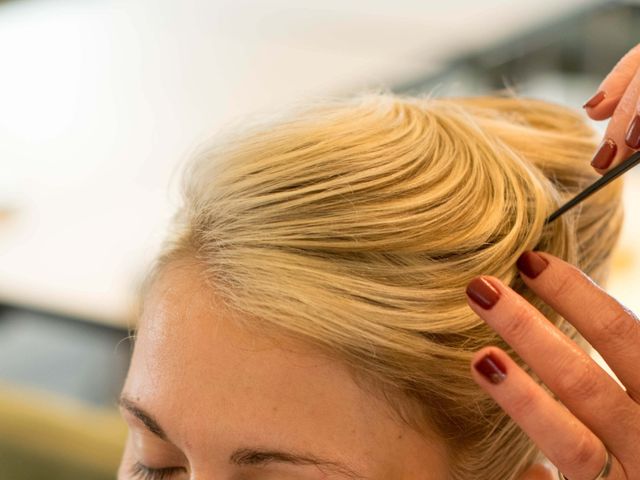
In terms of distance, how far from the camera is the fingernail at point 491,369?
2.36 ft

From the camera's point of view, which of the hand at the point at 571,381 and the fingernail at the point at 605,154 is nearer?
the hand at the point at 571,381

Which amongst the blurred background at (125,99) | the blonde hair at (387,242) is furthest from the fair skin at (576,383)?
the blurred background at (125,99)

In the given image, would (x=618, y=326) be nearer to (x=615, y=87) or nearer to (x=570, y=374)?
(x=570, y=374)

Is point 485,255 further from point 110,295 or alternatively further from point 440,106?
point 110,295

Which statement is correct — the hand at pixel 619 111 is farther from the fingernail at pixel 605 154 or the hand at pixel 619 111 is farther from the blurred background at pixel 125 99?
the blurred background at pixel 125 99

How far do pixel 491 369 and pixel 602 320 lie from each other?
0.10m

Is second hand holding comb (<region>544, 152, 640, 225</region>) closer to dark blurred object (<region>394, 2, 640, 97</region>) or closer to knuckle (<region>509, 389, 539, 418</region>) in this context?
knuckle (<region>509, 389, 539, 418</region>)

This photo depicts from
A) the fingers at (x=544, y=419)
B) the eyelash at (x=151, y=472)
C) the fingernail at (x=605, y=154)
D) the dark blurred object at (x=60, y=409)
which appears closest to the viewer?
the fingers at (x=544, y=419)

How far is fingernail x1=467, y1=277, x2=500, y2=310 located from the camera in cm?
75

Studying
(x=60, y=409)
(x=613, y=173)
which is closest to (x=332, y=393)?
(x=613, y=173)

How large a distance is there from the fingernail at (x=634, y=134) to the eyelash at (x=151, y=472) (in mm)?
503

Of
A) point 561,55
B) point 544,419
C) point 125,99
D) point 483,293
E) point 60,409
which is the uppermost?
point 125,99

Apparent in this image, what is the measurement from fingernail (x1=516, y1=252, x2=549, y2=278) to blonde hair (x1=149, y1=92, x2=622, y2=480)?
21mm

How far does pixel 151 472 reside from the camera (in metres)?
0.96
